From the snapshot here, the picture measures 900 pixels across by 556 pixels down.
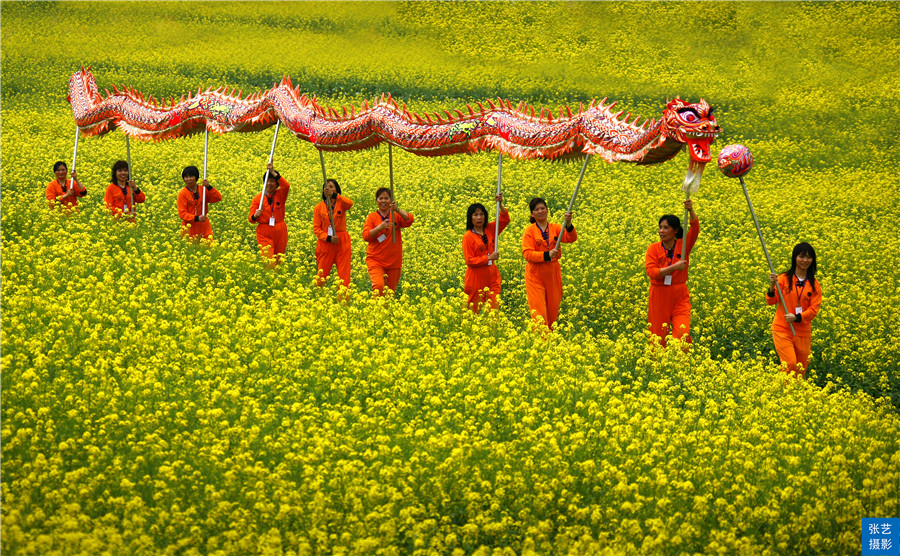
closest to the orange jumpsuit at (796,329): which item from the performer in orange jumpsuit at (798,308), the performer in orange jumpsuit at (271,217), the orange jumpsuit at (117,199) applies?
the performer in orange jumpsuit at (798,308)

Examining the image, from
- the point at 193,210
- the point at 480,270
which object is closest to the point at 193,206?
the point at 193,210

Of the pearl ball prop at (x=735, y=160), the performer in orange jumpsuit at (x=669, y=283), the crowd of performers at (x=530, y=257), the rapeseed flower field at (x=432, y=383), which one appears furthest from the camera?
the performer in orange jumpsuit at (x=669, y=283)

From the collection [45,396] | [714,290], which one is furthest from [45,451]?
[714,290]

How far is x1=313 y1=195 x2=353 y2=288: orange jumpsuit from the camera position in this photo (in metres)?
12.6

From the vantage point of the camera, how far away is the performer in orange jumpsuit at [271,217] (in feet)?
43.1

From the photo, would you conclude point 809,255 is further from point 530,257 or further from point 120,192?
point 120,192

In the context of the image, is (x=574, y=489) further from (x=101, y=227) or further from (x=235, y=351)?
(x=101, y=227)

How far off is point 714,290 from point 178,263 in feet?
24.7

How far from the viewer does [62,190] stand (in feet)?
48.9

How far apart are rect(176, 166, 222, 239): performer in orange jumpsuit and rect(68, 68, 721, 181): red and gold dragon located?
3.28ft

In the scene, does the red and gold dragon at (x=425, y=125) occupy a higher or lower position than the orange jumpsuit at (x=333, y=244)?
higher

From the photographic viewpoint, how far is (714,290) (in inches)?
511

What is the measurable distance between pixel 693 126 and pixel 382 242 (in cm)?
490

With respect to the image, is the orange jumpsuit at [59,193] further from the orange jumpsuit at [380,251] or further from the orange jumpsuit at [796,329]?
the orange jumpsuit at [796,329]
